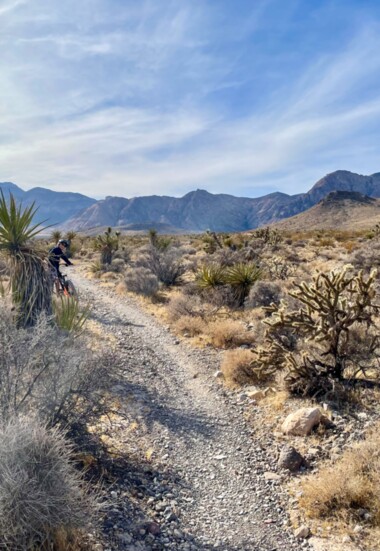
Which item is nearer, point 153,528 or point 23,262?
point 153,528

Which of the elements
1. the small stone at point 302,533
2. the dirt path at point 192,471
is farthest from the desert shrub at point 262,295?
the small stone at point 302,533

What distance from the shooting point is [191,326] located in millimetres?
9828

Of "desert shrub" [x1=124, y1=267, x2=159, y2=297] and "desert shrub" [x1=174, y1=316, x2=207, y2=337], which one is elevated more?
"desert shrub" [x1=124, y1=267, x2=159, y2=297]

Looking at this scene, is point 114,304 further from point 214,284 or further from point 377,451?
point 377,451

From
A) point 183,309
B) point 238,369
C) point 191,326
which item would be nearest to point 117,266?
point 183,309

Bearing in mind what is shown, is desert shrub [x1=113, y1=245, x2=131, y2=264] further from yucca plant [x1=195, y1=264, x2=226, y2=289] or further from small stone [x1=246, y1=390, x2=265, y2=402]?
small stone [x1=246, y1=390, x2=265, y2=402]

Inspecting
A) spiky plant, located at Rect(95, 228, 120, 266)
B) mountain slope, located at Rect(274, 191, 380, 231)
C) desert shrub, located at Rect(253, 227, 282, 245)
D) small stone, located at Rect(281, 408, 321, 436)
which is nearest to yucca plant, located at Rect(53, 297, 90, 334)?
small stone, located at Rect(281, 408, 321, 436)

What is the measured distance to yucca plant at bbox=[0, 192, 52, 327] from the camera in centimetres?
668

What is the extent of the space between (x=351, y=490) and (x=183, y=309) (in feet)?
24.6

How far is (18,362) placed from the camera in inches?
158

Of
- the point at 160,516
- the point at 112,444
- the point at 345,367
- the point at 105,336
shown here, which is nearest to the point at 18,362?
the point at 112,444

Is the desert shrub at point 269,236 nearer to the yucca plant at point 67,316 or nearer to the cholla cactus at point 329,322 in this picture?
the cholla cactus at point 329,322

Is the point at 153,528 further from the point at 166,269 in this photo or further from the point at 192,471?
the point at 166,269

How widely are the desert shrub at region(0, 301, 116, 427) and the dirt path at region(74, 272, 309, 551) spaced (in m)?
0.97
